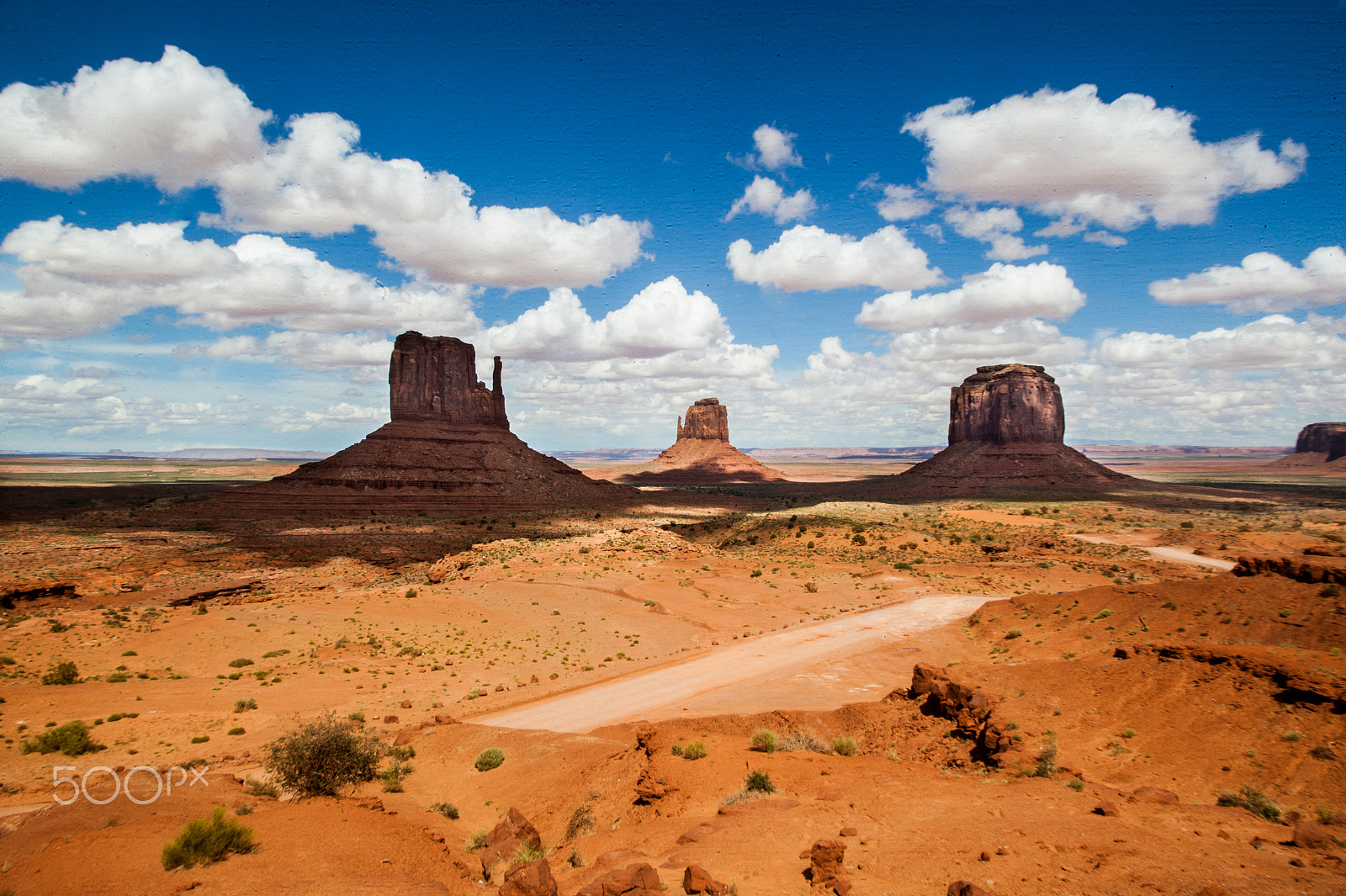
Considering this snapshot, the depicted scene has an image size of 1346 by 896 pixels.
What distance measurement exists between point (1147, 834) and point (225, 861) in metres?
12.5

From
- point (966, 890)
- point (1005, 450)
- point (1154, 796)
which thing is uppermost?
point (1005, 450)

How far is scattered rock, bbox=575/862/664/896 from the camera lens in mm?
7914

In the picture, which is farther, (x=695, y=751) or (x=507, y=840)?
(x=695, y=751)

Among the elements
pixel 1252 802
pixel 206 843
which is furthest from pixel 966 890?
pixel 206 843

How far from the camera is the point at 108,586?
34562 millimetres

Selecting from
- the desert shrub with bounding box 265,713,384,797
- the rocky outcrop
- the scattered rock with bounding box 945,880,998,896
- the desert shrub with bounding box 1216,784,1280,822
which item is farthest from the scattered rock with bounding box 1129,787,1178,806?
the desert shrub with bounding box 265,713,384,797

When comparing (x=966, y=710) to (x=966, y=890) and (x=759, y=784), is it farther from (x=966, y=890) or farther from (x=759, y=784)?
(x=966, y=890)

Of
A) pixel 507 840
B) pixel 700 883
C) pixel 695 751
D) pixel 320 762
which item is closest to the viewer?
pixel 700 883

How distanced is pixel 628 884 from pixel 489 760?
24.7 ft

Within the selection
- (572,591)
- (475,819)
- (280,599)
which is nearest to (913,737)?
(475,819)

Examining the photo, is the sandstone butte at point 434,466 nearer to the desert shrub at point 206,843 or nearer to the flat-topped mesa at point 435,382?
the flat-topped mesa at point 435,382

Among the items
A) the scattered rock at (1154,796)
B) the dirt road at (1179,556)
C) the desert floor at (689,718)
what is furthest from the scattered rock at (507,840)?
the dirt road at (1179,556)

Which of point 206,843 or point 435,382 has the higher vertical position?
point 435,382

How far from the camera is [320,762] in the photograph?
12461mm
